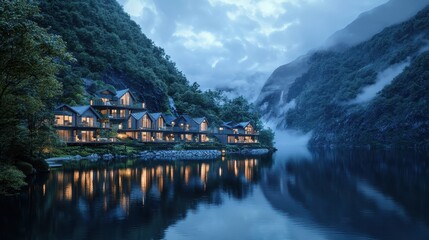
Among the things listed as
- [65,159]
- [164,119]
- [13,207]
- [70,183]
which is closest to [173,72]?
[164,119]

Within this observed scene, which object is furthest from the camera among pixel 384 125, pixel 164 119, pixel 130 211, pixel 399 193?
pixel 384 125

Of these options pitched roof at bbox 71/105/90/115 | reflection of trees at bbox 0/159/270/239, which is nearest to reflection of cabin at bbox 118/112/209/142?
pitched roof at bbox 71/105/90/115

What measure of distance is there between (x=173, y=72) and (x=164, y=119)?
181 feet

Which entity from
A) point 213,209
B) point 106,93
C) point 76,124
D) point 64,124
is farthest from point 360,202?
point 106,93

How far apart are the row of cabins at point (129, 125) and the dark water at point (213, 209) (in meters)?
38.1

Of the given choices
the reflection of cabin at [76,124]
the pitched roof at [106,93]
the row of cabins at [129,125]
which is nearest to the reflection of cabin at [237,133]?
the row of cabins at [129,125]

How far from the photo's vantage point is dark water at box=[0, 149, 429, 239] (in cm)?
2000

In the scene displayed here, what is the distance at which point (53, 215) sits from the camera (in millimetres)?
22859

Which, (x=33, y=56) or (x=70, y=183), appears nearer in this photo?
(x=33, y=56)

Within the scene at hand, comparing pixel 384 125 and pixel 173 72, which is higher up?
pixel 173 72

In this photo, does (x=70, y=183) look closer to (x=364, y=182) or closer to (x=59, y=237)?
(x=59, y=237)

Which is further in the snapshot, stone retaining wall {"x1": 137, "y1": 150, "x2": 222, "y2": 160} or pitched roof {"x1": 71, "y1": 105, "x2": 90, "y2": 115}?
pitched roof {"x1": 71, "y1": 105, "x2": 90, "y2": 115}

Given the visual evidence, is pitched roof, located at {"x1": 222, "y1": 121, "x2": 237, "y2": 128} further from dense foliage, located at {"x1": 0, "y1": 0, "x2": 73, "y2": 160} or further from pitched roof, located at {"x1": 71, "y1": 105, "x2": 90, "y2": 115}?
dense foliage, located at {"x1": 0, "y1": 0, "x2": 73, "y2": 160}

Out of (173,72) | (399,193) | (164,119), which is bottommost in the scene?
(399,193)
